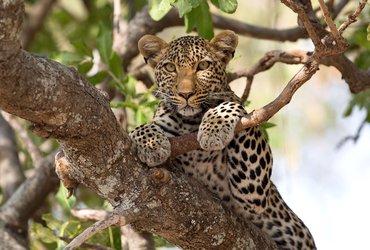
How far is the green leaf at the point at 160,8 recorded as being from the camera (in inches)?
248

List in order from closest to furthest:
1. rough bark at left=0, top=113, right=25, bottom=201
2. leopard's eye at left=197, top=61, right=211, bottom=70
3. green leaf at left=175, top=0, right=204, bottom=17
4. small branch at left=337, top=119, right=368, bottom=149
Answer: green leaf at left=175, top=0, right=204, bottom=17 < leopard's eye at left=197, top=61, right=211, bottom=70 < small branch at left=337, top=119, right=368, bottom=149 < rough bark at left=0, top=113, right=25, bottom=201

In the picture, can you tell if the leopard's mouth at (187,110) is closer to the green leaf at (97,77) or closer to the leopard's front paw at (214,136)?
the leopard's front paw at (214,136)

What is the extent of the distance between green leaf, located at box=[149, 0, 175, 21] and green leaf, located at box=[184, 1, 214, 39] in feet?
1.02

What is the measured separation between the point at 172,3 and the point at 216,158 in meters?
1.04

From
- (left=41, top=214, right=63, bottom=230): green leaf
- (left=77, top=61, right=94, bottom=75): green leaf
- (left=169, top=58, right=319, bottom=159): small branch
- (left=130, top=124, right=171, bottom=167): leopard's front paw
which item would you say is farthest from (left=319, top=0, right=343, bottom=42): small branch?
(left=41, top=214, right=63, bottom=230): green leaf

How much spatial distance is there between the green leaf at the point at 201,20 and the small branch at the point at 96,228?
2.28m

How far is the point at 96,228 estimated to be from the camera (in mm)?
5016

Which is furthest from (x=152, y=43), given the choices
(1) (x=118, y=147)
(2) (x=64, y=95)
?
(2) (x=64, y=95)

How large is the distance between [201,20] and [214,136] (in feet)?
5.21

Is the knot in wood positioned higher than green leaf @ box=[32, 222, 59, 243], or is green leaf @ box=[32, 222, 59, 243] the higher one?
the knot in wood

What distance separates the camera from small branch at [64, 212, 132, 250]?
4.91m

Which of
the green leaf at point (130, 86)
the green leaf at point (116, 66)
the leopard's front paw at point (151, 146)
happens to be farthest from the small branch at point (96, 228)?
the green leaf at point (116, 66)

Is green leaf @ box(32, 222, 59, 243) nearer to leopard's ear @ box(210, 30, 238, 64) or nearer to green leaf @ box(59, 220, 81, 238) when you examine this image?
green leaf @ box(59, 220, 81, 238)

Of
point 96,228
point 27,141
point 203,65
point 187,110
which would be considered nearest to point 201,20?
point 203,65
